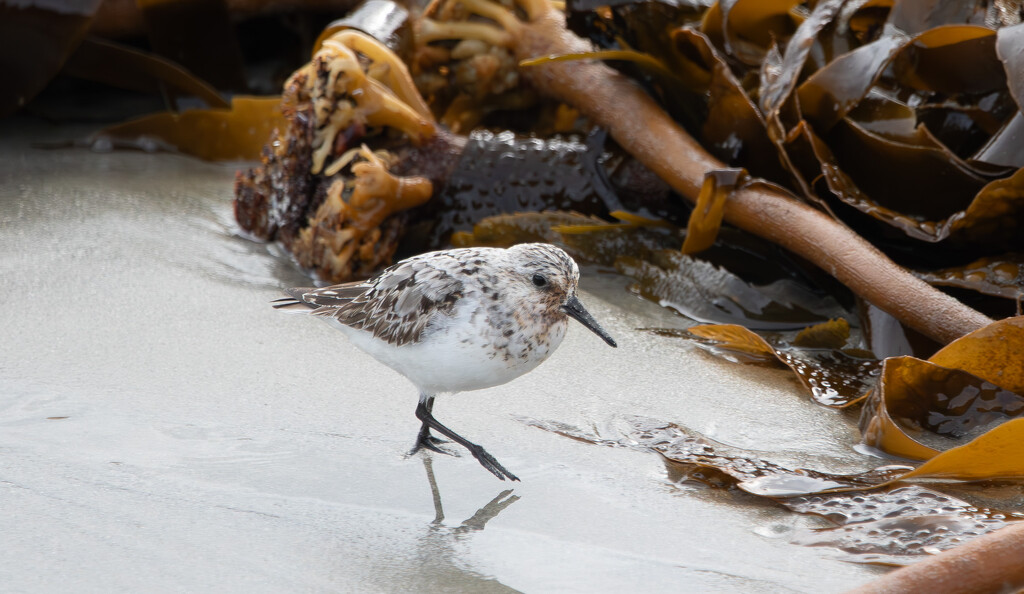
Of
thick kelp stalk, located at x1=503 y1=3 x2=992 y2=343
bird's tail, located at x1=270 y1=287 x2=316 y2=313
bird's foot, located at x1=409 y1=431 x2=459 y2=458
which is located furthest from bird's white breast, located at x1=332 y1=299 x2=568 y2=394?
thick kelp stalk, located at x1=503 y1=3 x2=992 y2=343

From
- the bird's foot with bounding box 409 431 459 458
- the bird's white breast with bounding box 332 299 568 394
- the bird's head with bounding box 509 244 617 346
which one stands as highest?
the bird's head with bounding box 509 244 617 346

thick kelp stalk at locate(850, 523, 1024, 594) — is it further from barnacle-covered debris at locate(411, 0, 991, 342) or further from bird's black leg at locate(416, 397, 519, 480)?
barnacle-covered debris at locate(411, 0, 991, 342)

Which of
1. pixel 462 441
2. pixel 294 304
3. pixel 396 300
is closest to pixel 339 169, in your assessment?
pixel 294 304

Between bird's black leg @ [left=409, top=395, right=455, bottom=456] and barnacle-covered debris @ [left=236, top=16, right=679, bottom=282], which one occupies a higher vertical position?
barnacle-covered debris @ [left=236, top=16, right=679, bottom=282]

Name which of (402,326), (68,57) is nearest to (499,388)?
(402,326)

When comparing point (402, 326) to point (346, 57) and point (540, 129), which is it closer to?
point (346, 57)

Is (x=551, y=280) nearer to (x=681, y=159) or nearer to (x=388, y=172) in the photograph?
(x=681, y=159)
